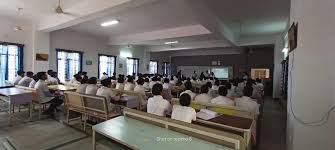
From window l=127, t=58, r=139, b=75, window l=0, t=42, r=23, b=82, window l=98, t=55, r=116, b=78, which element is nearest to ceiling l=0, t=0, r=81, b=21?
window l=0, t=42, r=23, b=82

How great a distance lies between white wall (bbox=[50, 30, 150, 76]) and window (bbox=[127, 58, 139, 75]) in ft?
1.22

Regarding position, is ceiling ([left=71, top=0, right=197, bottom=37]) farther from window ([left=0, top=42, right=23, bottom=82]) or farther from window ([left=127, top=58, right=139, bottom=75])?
window ([left=127, top=58, right=139, bottom=75])

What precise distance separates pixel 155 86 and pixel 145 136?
1.61 metres

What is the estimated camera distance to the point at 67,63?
9.90 m

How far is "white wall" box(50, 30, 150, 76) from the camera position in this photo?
913cm

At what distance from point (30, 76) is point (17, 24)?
2.43 m

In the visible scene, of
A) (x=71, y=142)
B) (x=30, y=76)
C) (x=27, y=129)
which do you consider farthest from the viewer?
(x=30, y=76)

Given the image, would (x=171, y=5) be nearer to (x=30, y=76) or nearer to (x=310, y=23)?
(x=310, y=23)

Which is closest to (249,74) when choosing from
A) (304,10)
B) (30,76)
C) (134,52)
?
(134,52)

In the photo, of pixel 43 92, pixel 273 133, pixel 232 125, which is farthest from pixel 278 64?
pixel 43 92

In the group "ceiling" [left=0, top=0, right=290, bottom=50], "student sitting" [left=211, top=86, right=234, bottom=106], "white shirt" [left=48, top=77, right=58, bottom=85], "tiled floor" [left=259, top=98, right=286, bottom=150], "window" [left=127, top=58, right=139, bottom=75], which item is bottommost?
"tiled floor" [left=259, top=98, right=286, bottom=150]

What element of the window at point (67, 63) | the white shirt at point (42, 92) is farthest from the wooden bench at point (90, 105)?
the window at point (67, 63)

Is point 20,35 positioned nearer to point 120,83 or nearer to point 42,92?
point 42,92

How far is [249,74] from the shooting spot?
1373 cm
